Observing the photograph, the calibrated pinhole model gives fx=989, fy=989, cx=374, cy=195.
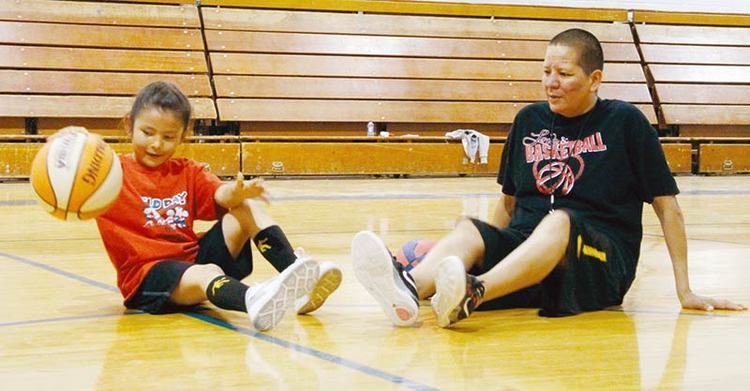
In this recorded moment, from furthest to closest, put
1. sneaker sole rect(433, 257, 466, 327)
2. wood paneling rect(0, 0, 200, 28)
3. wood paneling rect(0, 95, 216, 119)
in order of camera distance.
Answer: wood paneling rect(0, 0, 200, 28) → wood paneling rect(0, 95, 216, 119) → sneaker sole rect(433, 257, 466, 327)

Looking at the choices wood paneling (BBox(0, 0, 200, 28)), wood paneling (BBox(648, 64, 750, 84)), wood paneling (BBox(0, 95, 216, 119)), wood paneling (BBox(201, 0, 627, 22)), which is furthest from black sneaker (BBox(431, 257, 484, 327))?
wood paneling (BBox(648, 64, 750, 84))

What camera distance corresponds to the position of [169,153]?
8.80 ft

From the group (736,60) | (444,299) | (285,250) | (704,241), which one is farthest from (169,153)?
(736,60)

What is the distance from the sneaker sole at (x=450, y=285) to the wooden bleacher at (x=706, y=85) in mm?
8893

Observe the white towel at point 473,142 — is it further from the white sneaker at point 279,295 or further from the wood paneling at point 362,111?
the white sneaker at point 279,295

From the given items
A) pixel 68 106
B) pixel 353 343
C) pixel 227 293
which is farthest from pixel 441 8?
pixel 353 343

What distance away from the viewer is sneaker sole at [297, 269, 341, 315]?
250cm

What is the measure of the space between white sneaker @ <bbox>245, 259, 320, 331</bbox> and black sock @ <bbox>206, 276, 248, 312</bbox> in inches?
3.2

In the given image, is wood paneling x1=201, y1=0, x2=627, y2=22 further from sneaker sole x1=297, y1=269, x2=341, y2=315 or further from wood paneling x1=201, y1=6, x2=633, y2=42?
sneaker sole x1=297, y1=269, x2=341, y2=315

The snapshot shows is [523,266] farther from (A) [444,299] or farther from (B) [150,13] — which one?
(B) [150,13]

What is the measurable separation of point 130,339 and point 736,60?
10399mm

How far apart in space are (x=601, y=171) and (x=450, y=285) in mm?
686

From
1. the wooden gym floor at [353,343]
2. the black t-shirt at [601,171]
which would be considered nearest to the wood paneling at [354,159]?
the wooden gym floor at [353,343]

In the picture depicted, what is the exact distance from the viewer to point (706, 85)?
11055 millimetres
